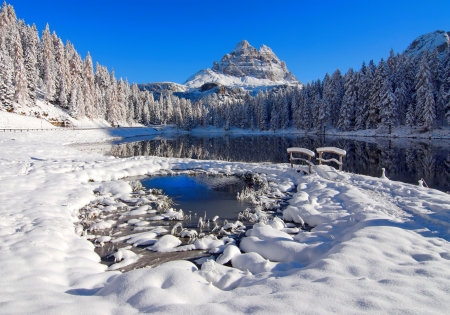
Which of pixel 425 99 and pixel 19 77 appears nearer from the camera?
pixel 425 99

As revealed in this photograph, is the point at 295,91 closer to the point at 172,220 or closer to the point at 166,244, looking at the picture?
the point at 172,220

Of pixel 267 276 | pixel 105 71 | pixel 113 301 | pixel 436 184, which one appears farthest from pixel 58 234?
pixel 105 71

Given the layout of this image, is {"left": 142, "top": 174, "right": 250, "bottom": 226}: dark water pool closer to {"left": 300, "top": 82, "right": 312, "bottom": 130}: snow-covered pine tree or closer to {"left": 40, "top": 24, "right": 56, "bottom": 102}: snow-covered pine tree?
{"left": 40, "top": 24, "right": 56, "bottom": 102}: snow-covered pine tree

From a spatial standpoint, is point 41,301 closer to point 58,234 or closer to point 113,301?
point 113,301

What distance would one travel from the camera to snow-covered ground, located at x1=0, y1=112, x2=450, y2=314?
128 inches

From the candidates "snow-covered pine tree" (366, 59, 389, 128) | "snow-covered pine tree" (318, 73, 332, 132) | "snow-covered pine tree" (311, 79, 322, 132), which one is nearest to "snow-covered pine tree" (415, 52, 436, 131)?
"snow-covered pine tree" (366, 59, 389, 128)

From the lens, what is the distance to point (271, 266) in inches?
203

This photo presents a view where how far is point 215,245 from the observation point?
22.6ft

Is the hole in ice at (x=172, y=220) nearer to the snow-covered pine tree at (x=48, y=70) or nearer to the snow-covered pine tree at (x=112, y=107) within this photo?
the snow-covered pine tree at (x=48, y=70)

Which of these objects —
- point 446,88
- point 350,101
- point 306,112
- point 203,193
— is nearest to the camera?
point 203,193

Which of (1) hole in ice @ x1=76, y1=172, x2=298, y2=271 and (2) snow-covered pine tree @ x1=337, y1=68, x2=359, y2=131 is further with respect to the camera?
(2) snow-covered pine tree @ x1=337, y1=68, x2=359, y2=131

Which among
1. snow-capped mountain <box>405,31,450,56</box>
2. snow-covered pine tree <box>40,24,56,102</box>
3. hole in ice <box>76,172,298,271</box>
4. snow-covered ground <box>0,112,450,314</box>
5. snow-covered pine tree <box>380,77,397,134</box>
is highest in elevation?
snow-capped mountain <box>405,31,450,56</box>

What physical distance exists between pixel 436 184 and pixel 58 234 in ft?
61.9

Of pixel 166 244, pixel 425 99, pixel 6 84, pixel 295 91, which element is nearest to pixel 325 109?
pixel 295 91
